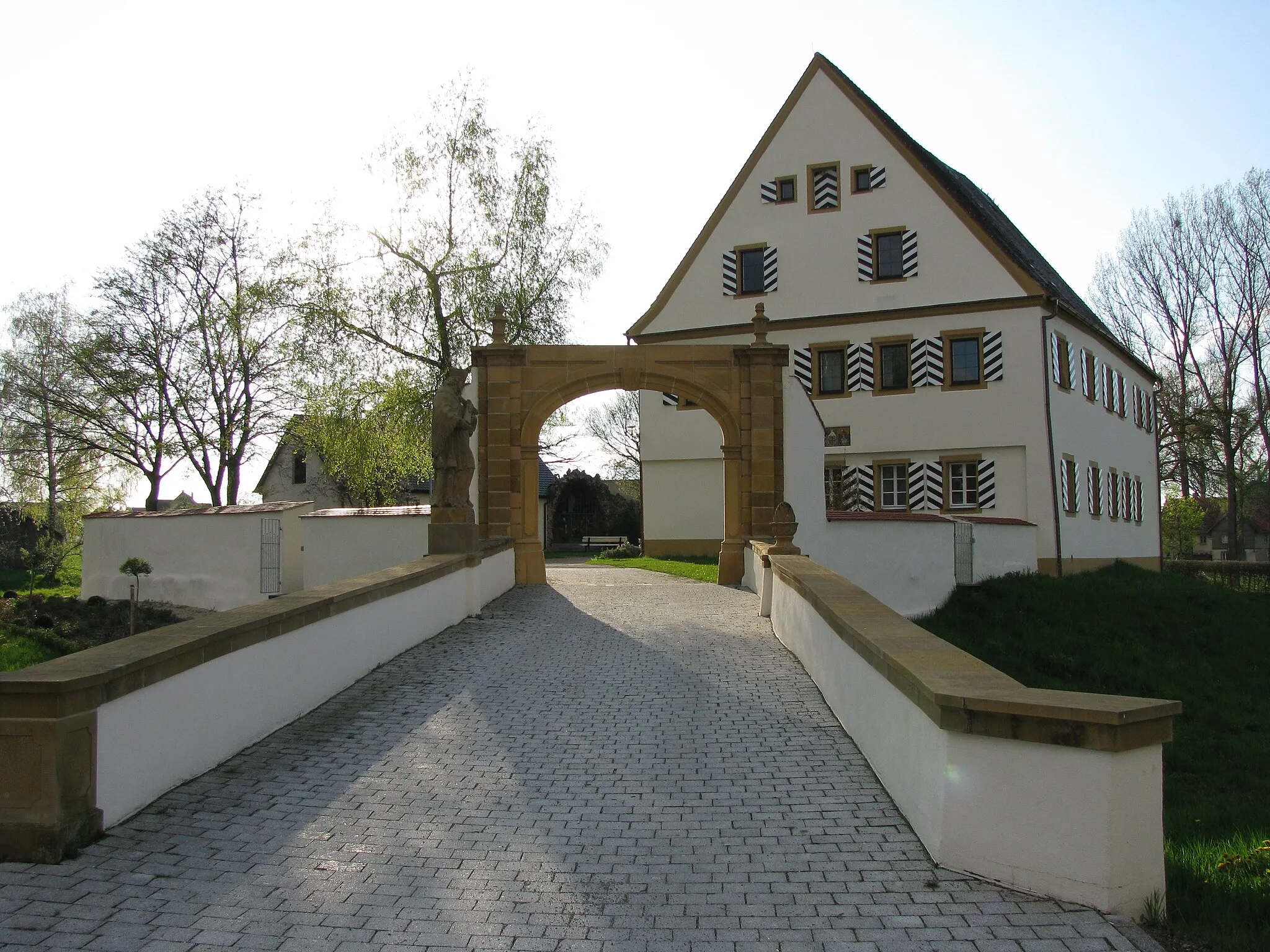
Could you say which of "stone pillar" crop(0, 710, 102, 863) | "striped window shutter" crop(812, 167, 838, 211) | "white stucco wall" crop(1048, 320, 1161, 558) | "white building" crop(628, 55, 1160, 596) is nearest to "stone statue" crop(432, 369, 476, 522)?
"stone pillar" crop(0, 710, 102, 863)

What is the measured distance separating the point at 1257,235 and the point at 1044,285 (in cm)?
1880

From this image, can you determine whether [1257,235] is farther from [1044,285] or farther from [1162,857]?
[1162,857]

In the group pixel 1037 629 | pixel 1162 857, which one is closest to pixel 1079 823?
pixel 1162 857

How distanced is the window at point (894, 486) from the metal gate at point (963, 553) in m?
3.88

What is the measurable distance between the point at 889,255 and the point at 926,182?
209 centimetres

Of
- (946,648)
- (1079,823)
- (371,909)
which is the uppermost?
(946,648)

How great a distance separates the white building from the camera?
26.2m

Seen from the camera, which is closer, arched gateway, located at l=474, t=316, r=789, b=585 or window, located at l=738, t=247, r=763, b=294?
arched gateway, located at l=474, t=316, r=789, b=585

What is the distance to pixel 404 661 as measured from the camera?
9609mm

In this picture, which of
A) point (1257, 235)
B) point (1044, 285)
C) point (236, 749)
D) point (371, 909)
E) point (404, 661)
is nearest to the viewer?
point (371, 909)

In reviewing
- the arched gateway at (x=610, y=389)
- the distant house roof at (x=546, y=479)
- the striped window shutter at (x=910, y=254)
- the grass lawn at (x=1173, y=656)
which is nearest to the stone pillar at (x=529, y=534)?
the arched gateway at (x=610, y=389)

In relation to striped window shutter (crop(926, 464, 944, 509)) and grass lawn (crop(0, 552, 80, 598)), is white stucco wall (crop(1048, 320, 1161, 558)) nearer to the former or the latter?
striped window shutter (crop(926, 464, 944, 509))

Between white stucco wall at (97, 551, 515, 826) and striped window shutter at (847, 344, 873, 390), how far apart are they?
1914 centimetres

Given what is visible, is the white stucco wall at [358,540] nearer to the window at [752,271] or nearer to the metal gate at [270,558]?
the metal gate at [270,558]
